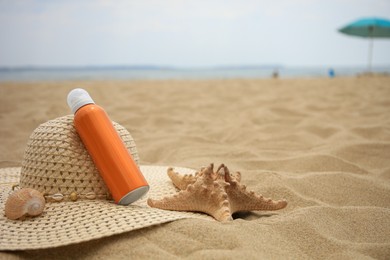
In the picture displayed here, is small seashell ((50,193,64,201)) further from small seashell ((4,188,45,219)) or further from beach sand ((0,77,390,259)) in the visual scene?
beach sand ((0,77,390,259))

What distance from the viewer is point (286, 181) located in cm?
243

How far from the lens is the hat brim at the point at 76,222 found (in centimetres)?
145

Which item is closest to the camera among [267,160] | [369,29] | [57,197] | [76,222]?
[76,222]

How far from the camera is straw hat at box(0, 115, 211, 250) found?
1.48 metres

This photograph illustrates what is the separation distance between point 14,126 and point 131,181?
10.9 ft

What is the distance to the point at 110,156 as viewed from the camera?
5.40ft

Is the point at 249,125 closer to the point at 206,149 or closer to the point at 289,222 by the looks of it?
the point at 206,149

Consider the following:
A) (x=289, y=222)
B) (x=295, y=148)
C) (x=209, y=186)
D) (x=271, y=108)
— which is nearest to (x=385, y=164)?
(x=295, y=148)

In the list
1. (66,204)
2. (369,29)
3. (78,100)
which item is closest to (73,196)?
A: (66,204)

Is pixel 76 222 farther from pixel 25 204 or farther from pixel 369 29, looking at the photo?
pixel 369 29

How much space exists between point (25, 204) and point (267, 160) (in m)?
1.95

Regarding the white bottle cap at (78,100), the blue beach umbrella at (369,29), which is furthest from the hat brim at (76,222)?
the blue beach umbrella at (369,29)

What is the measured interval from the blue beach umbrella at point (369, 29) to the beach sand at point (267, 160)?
9.68m

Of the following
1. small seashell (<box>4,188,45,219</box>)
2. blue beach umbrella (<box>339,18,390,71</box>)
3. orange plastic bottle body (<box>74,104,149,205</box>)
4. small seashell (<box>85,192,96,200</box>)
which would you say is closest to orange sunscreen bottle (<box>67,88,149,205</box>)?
orange plastic bottle body (<box>74,104,149,205</box>)
